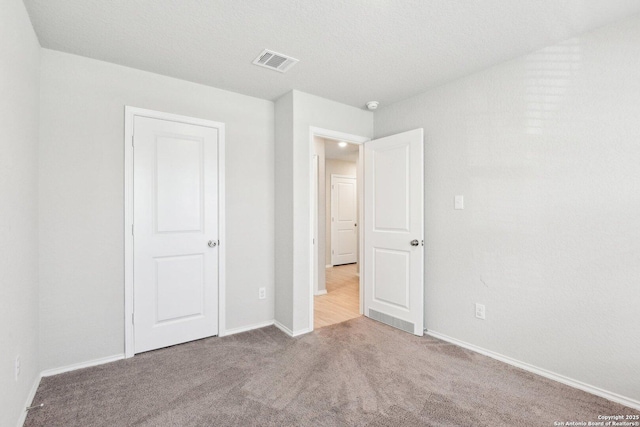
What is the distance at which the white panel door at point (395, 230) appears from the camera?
2.99m

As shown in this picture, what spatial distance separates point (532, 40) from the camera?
2145mm

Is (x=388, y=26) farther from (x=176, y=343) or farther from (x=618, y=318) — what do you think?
(x=176, y=343)

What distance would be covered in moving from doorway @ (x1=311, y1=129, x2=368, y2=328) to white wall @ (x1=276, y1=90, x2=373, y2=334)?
199mm

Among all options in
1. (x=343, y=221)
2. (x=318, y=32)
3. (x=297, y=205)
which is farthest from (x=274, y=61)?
(x=343, y=221)

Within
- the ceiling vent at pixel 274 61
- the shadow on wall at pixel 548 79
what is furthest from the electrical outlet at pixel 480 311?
the ceiling vent at pixel 274 61

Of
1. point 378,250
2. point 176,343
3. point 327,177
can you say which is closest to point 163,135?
point 176,343

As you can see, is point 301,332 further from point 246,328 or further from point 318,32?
point 318,32

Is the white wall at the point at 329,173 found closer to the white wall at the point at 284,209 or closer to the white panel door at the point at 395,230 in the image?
the white panel door at the point at 395,230

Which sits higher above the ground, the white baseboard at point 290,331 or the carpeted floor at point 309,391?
the white baseboard at point 290,331

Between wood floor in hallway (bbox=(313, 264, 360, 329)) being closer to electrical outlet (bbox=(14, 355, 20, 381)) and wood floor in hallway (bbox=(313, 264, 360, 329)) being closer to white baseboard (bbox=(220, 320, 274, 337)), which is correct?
white baseboard (bbox=(220, 320, 274, 337))

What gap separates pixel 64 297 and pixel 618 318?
3.89 metres


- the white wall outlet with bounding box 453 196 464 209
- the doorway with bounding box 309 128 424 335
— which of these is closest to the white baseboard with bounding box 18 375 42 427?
the doorway with bounding box 309 128 424 335

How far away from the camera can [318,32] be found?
2061 mm

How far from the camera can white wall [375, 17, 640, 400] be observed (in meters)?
1.93
